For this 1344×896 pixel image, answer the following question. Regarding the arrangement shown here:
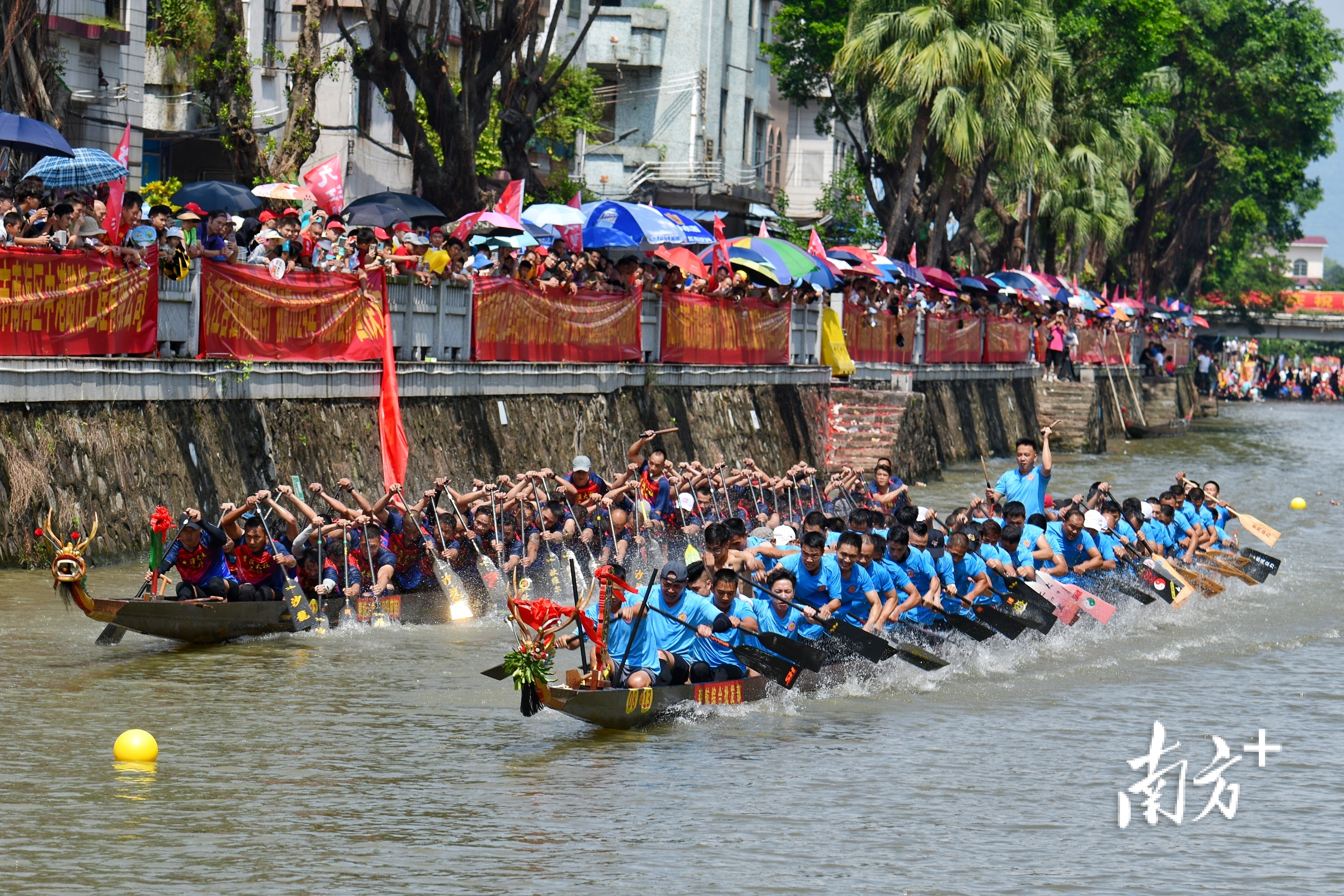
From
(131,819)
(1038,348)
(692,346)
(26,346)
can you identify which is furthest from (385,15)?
(1038,348)

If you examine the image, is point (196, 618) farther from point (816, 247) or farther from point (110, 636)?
point (816, 247)

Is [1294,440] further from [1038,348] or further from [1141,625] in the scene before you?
[1141,625]

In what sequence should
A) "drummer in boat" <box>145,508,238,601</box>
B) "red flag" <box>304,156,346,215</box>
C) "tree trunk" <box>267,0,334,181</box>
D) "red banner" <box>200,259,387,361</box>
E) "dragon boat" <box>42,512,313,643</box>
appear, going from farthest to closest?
1. "tree trunk" <box>267,0,334,181</box>
2. "red flag" <box>304,156,346,215</box>
3. "red banner" <box>200,259,387,361</box>
4. "drummer in boat" <box>145,508,238,601</box>
5. "dragon boat" <box>42,512,313,643</box>

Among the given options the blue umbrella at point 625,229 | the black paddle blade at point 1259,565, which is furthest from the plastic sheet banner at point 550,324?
the black paddle blade at point 1259,565

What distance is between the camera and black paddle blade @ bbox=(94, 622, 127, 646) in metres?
15.5

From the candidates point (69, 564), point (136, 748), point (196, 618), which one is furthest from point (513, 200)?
point (136, 748)

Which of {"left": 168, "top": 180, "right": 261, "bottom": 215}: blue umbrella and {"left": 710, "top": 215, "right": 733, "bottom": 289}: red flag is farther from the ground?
{"left": 168, "top": 180, "right": 261, "bottom": 215}: blue umbrella

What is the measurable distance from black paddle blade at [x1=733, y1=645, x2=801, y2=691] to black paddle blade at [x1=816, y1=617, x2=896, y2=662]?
1.28 metres

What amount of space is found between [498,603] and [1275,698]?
7580mm

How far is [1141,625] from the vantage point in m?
21.5

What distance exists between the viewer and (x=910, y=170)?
134 ft

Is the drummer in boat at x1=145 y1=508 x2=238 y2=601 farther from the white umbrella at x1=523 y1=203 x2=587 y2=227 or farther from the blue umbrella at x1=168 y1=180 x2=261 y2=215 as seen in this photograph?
the white umbrella at x1=523 y1=203 x2=587 y2=227

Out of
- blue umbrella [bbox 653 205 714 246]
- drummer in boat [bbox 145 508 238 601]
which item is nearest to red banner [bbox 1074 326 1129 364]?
blue umbrella [bbox 653 205 714 246]
